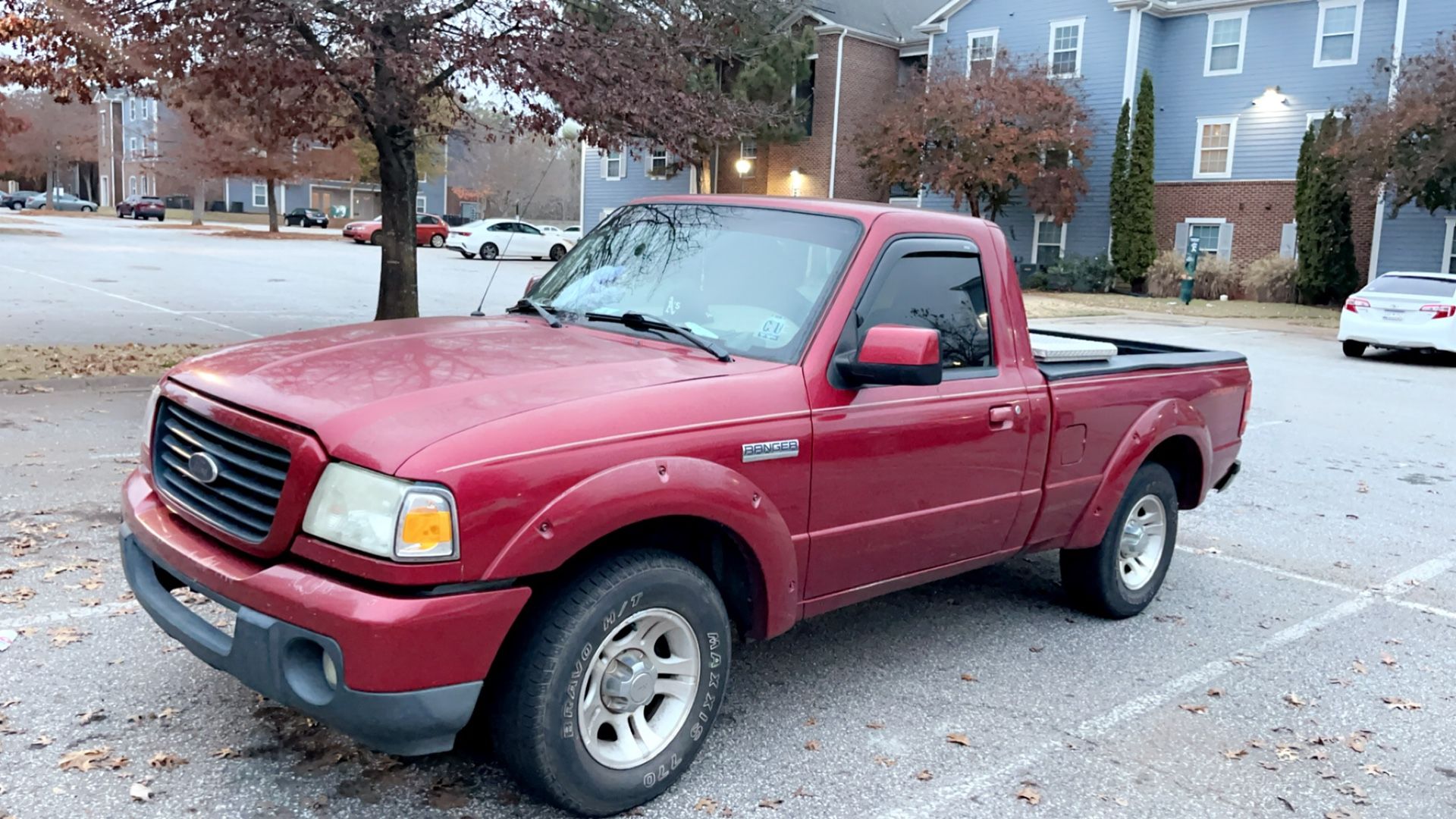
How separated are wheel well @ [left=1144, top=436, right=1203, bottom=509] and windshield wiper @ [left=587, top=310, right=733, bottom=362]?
2.72 metres

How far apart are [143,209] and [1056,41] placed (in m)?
50.5

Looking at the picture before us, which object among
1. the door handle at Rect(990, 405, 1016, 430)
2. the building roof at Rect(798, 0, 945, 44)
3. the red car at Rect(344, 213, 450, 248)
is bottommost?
the door handle at Rect(990, 405, 1016, 430)

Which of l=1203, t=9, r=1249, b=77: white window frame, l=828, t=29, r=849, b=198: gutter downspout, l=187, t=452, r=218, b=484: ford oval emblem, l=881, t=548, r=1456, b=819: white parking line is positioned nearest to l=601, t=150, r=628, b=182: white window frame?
l=828, t=29, r=849, b=198: gutter downspout

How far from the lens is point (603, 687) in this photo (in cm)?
331

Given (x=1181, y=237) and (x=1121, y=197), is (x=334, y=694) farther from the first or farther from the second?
(x=1181, y=237)

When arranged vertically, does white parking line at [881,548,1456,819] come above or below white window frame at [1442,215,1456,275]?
below

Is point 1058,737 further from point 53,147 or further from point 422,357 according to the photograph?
point 53,147

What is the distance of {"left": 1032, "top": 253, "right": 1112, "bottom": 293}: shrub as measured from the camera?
3331 centimetres

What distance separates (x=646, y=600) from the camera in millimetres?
3289

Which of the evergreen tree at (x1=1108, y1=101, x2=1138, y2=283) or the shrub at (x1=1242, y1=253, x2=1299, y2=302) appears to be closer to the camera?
the shrub at (x1=1242, y1=253, x2=1299, y2=302)

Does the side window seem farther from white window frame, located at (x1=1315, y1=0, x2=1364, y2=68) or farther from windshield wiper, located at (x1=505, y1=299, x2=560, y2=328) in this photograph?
white window frame, located at (x1=1315, y1=0, x2=1364, y2=68)

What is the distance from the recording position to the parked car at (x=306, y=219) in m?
63.2

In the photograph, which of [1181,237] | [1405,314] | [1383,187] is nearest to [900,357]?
[1405,314]

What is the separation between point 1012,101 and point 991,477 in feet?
97.1
